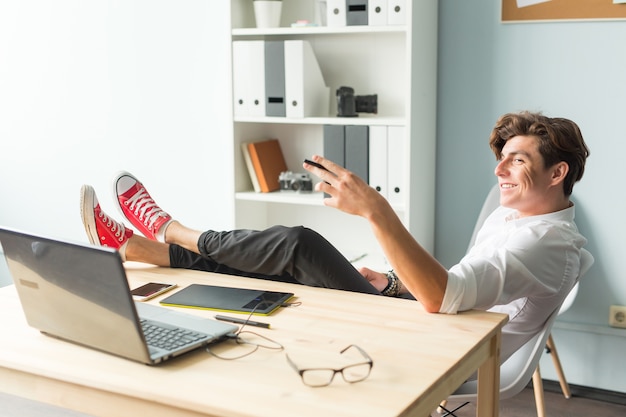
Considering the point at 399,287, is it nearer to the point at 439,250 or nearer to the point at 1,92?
the point at 439,250

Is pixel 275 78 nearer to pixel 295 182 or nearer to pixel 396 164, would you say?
pixel 295 182

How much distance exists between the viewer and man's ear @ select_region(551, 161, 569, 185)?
7.02 feet

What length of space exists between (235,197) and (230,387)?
79.8 inches

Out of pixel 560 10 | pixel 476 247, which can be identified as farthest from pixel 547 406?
pixel 560 10

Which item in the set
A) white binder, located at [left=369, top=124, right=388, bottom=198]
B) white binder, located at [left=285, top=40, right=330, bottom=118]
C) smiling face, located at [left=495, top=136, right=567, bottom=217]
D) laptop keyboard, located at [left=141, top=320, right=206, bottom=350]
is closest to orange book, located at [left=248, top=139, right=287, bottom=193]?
white binder, located at [left=285, top=40, right=330, bottom=118]

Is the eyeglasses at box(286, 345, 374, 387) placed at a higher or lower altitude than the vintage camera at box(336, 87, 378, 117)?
lower

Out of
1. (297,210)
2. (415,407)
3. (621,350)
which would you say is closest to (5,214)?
(297,210)

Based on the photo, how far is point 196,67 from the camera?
149 inches

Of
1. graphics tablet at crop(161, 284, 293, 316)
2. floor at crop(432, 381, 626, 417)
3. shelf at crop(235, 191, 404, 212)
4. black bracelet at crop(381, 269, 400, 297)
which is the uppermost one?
shelf at crop(235, 191, 404, 212)

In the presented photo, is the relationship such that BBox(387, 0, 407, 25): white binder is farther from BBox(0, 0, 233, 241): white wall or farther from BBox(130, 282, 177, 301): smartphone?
BBox(130, 282, 177, 301): smartphone

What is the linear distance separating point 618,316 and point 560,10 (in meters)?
1.19

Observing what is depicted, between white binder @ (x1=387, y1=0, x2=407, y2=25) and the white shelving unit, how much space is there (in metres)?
0.03

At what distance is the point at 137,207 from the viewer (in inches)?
108

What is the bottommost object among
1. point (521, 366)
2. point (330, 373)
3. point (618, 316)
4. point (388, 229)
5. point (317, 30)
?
point (618, 316)
